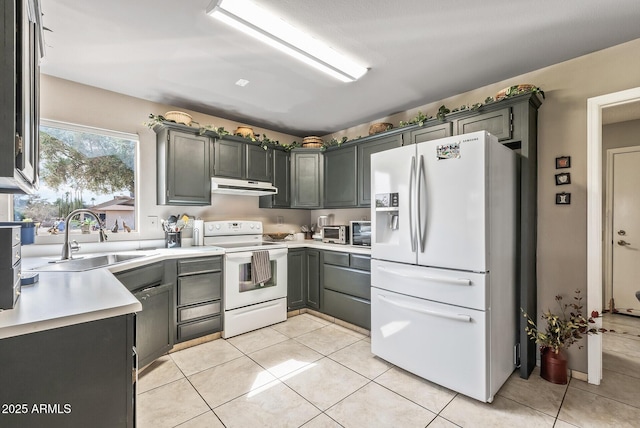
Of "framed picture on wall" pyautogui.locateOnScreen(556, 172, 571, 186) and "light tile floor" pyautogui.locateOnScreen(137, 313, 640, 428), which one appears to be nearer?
"light tile floor" pyautogui.locateOnScreen(137, 313, 640, 428)

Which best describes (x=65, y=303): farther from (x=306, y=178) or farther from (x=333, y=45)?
(x=306, y=178)

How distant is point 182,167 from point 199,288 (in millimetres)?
1338

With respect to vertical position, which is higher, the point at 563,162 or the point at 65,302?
the point at 563,162

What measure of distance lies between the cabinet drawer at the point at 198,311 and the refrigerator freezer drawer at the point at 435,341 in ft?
5.44

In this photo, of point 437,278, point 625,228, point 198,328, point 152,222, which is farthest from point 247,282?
point 625,228

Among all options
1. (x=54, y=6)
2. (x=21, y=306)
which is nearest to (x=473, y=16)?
(x=54, y=6)

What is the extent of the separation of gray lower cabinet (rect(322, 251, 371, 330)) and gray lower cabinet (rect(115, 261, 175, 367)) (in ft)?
5.60

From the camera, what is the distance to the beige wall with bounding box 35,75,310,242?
2.63 meters

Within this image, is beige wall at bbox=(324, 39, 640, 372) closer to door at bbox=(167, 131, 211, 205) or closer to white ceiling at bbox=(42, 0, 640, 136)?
white ceiling at bbox=(42, 0, 640, 136)

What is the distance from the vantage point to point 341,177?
375cm

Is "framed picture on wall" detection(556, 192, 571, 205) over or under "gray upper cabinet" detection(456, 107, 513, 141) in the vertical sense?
under

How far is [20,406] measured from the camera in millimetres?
847

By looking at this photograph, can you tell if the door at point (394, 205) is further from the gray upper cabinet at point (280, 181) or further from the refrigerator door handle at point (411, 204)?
the gray upper cabinet at point (280, 181)

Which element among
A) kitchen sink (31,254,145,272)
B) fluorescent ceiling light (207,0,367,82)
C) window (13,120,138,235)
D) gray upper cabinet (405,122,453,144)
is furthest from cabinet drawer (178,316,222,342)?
gray upper cabinet (405,122,453,144)
